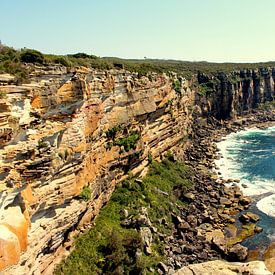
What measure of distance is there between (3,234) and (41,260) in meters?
7.83

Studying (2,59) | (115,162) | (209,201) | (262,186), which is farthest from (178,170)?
(2,59)

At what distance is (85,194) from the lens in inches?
1486

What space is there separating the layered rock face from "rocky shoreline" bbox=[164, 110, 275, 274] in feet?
35.1

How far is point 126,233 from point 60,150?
44.8ft

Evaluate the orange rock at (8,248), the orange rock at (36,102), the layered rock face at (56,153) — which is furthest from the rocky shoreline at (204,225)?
the orange rock at (36,102)

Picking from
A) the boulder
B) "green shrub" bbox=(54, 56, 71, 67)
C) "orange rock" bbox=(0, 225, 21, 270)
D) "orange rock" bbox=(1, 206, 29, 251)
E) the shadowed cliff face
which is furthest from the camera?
the shadowed cliff face

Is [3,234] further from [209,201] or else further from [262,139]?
[262,139]

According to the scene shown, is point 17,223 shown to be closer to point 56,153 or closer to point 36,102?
point 56,153

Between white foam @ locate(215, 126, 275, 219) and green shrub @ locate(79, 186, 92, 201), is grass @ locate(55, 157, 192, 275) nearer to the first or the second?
green shrub @ locate(79, 186, 92, 201)

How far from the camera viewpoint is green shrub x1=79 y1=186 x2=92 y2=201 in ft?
123

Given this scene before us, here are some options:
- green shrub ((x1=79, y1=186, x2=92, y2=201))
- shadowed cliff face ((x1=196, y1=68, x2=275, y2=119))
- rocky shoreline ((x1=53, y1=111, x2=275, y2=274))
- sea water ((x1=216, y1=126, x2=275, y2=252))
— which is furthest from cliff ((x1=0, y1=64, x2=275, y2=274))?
shadowed cliff face ((x1=196, y1=68, x2=275, y2=119))

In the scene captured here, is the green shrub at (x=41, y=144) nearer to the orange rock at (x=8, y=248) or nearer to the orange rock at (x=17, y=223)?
the orange rock at (x=17, y=223)

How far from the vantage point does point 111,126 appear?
48344mm

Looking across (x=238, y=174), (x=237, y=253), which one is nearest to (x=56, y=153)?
(x=237, y=253)
